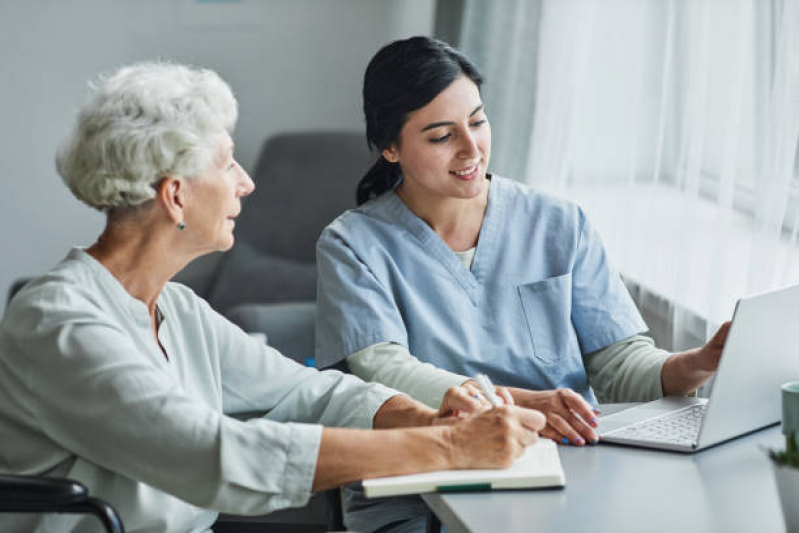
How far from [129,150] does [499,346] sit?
748 mm

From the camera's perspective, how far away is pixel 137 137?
1382 mm

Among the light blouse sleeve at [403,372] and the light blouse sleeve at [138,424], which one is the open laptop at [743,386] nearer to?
the light blouse sleeve at [403,372]

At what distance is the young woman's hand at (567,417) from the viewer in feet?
4.88

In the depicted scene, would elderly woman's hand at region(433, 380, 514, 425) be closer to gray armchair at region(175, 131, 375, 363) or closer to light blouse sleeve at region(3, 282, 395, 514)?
light blouse sleeve at region(3, 282, 395, 514)

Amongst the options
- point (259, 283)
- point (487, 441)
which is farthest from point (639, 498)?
point (259, 283)

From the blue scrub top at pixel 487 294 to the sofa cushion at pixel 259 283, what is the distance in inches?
65.5

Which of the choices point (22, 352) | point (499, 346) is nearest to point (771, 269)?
point (499, 346)

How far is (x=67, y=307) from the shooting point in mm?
1332

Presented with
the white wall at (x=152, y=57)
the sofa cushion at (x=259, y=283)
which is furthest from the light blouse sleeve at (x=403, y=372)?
the white wall at (x=152, y=57)

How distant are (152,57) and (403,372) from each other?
2547mm

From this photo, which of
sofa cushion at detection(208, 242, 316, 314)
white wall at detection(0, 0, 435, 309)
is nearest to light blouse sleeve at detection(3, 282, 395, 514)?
sofa cushion at detection(208, 242, 316, 314)

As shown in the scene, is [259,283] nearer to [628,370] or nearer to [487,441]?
[628,370]

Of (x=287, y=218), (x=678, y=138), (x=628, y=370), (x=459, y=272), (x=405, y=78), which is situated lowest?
(x=287, y=218)

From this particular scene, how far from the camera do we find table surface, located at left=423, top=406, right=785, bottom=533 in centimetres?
121
